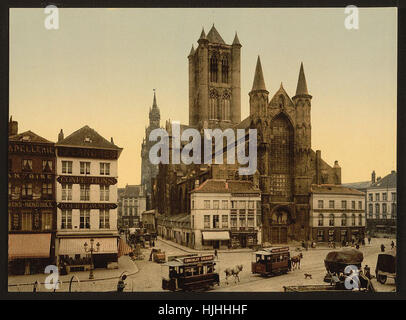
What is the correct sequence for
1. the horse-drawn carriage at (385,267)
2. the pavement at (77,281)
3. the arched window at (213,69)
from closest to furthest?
the pavement at (77,281)
the horse-drawn carriage at (385,267)
the arched window at (213,69)

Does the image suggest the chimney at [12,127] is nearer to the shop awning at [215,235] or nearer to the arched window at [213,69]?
the arched window at [213,69]

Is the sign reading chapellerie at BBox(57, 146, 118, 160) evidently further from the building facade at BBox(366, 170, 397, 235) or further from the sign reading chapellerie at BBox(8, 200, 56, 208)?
the building facade at BBox(366, 170, 397, 235)

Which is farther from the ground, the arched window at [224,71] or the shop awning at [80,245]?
the arched window at [224,71]

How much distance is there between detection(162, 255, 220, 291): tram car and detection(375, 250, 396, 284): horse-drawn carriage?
5.12 metres

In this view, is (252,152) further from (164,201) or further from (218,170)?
(164,201)

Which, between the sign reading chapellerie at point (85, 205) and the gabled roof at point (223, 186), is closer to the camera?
the sign reading chapellerie at point (85, 205)

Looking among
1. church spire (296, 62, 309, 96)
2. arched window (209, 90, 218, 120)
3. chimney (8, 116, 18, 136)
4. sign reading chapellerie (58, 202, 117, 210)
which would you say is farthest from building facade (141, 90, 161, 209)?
church spire (296, 62, 309, 96)

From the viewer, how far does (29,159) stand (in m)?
12.0

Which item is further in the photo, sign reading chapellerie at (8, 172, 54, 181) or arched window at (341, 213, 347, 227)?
arched window at (341, 213, 347, 227)

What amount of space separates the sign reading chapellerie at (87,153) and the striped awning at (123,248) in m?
2.72

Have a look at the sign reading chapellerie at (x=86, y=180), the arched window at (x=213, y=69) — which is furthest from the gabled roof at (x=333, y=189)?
the sign reading chapellerie at (x=86, y=180)

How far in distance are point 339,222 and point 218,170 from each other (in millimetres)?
4573

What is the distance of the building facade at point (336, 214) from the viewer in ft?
43.0

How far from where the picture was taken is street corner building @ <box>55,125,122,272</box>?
12117 millimetres
